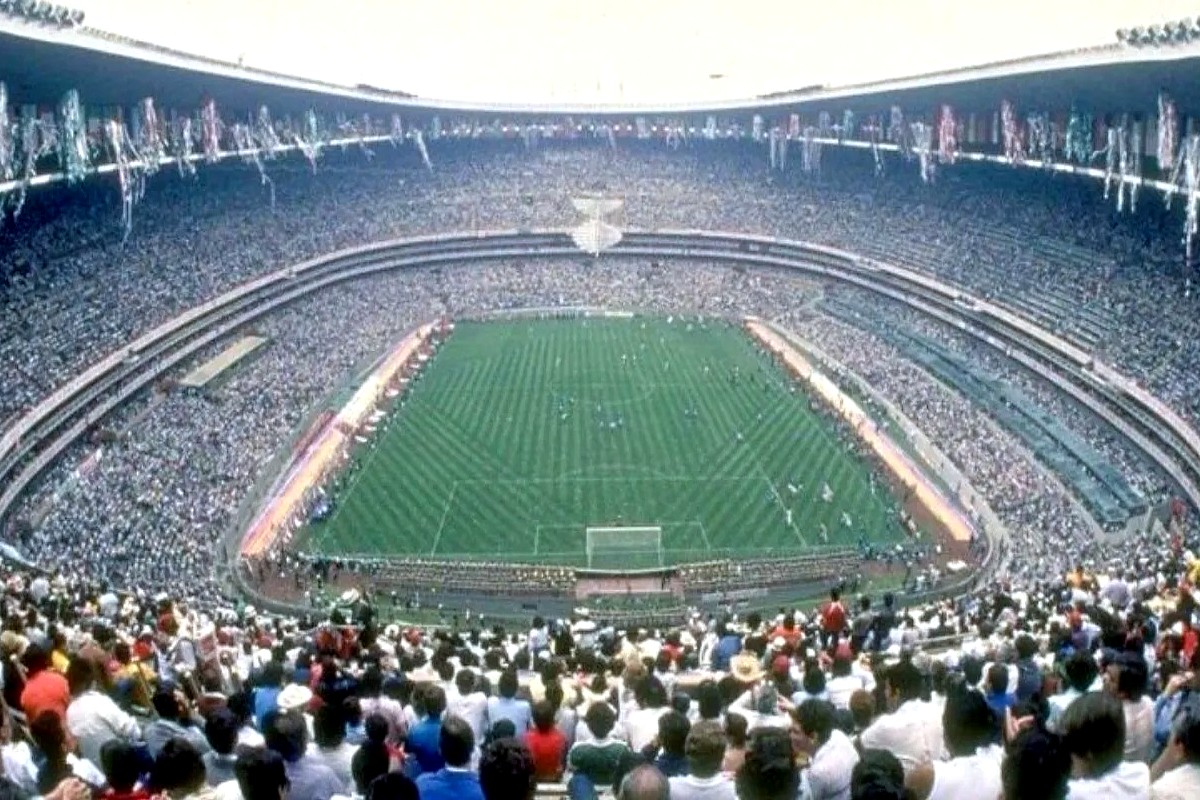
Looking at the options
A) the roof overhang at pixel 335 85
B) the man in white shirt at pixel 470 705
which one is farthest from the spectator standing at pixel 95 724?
the roof overhang at pixel 335 85

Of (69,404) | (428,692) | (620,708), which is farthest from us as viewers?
(69,404)

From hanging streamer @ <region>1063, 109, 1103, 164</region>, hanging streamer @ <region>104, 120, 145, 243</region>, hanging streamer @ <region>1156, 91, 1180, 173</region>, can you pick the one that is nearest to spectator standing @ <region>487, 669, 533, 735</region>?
hanging streamer @ <region>1156, 91, 1180, 173</region>

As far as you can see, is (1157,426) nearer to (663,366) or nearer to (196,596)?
(663,366)

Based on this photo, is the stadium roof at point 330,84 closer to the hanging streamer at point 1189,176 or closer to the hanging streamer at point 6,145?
the hanging streamer at point 6,145

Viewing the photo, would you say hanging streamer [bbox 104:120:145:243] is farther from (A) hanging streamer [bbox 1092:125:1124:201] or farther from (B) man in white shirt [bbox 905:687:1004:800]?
(B) man in white shirt [bbox 905:687:1004:800]

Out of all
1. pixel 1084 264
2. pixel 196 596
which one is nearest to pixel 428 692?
pixel 196 596

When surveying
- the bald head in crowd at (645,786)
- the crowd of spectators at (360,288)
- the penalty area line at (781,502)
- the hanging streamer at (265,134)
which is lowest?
the penalty area line at (781,502)
